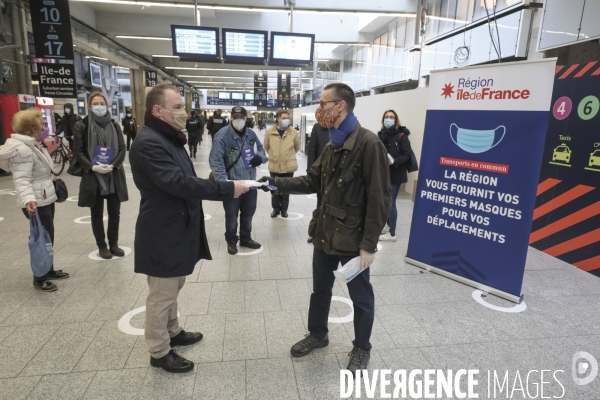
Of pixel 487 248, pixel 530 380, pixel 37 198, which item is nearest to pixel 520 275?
pixel 487 248

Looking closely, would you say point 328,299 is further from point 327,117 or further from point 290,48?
point 290,48

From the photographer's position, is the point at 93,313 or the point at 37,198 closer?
the point at 93,313

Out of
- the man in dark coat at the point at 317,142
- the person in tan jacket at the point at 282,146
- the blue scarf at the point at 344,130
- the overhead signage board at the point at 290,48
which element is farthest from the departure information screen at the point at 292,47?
the blue scarf at the point at 344,130

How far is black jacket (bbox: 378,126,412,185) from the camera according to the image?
4293mm

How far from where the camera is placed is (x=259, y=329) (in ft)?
8.39

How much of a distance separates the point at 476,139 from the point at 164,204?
268 cm

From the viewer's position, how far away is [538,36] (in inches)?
230

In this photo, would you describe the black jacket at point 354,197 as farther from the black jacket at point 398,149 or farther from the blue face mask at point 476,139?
the black jacket at point 398,149

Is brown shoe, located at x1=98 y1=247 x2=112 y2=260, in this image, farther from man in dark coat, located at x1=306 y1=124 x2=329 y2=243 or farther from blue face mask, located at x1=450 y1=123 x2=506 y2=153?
blue face mask, located at x1=450 y1=123 x2=506 y2=153

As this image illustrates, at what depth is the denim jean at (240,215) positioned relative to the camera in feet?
13.3

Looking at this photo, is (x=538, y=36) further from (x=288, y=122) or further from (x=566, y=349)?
(x=566, y=349)

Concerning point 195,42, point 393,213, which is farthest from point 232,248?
point 195,42

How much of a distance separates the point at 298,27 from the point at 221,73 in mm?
12464

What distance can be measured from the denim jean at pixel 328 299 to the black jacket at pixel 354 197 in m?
0.12
